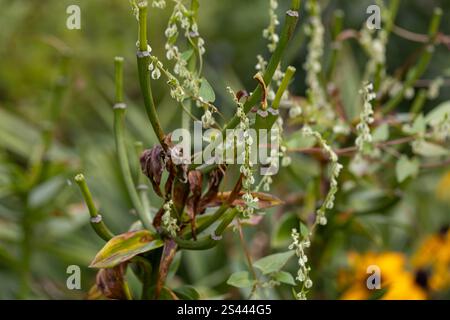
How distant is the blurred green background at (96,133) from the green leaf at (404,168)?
190 mm

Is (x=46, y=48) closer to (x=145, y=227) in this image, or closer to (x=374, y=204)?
(x=374, y=204)

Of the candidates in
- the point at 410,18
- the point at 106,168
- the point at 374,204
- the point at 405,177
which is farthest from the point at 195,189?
the point at 410,18

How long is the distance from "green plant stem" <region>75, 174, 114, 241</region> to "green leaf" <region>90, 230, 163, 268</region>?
0.02 meters

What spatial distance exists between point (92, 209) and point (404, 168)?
0.44 metres

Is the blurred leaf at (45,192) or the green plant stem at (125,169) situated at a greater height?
the blurred leaf at (45,192)

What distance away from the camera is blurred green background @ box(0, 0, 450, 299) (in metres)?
1.26

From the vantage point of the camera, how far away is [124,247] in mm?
703

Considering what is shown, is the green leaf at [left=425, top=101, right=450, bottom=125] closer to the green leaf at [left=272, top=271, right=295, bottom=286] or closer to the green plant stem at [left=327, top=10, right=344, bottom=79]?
the green plant stem at [left=327, top=10, right=344, bottom=79]

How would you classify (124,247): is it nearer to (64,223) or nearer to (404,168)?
(404,168)

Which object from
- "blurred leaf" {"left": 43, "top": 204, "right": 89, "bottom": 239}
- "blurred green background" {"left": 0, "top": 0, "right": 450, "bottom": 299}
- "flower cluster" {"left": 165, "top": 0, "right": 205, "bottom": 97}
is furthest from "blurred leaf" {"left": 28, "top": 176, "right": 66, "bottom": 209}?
"flower cluster" {"left": 165, "top": 0, "right": 205, "bottom": 97}

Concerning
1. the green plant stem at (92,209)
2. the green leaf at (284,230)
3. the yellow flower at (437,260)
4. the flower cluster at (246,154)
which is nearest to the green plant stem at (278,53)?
the flower cluster at (246,154)

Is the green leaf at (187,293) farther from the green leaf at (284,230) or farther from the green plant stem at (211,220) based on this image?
the green leaf at (284,230)

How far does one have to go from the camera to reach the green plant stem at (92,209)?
2.15ft
